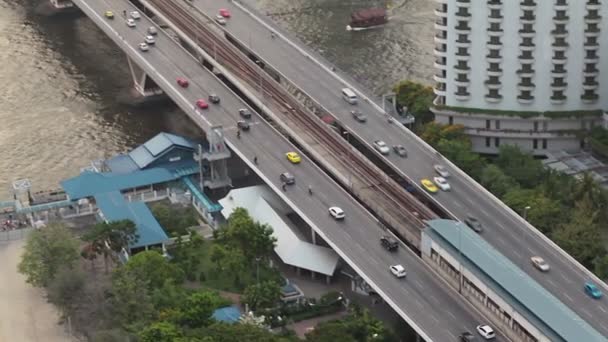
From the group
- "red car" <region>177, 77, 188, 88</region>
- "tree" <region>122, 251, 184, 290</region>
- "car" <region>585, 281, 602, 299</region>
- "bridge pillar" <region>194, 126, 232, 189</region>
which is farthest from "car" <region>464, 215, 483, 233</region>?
"red car" <region>177, 77, 188, 88</region>

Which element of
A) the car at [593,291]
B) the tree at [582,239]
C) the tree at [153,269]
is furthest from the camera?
the tree at [582,239]

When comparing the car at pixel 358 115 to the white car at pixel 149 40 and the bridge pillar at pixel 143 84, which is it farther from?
the white car at pixel 149 40

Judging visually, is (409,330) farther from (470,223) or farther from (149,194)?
(149,194)

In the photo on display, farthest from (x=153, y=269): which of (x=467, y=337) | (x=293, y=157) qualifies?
(x=467, y=337)

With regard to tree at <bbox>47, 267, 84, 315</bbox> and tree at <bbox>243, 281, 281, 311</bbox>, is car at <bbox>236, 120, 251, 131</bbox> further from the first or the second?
tree at <bbox>47, 267, 84, 315</bbox>

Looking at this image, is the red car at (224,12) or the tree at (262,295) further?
the red car at (224,12)

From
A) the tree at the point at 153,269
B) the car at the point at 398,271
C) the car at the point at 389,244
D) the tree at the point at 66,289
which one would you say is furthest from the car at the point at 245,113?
the tree at the point at 66,289
